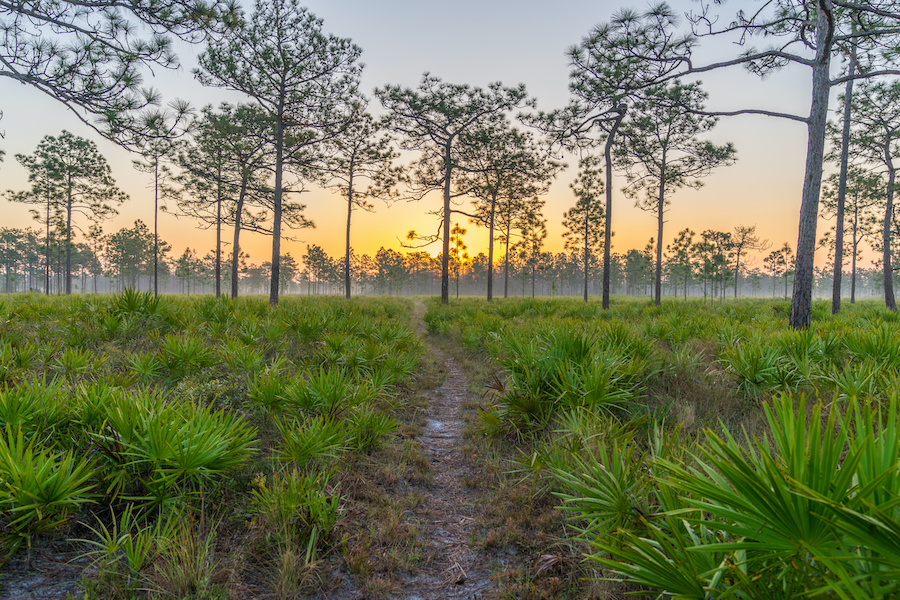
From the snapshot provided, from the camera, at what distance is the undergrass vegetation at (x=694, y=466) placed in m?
1.28

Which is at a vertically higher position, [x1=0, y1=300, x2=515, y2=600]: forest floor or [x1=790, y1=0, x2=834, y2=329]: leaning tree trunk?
[x1=790, y1=0, x2=834, y2=329]: leaning tree trunk

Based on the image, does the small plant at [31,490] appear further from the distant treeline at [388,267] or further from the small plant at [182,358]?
the distant treeline at [388,267]

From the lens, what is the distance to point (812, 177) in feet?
30.7

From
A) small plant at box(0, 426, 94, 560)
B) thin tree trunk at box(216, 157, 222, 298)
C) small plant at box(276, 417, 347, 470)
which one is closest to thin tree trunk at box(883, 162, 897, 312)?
small plant at box(276, 417, 347, 470)

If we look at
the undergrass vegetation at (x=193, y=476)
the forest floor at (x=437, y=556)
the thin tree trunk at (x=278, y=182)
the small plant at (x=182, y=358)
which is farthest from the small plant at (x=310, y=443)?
the thin tree trunk at (x=278, y=182)

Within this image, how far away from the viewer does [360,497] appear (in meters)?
3.59

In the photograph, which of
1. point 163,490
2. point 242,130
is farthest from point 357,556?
point 242,130

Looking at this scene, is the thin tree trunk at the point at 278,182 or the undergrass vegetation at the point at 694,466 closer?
the undergrass vegetation at the point at 694,466

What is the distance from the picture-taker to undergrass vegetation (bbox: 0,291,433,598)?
229 centimetres

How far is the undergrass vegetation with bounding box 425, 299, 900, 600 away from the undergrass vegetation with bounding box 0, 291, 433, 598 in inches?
49.5

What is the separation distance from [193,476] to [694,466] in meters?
4.05

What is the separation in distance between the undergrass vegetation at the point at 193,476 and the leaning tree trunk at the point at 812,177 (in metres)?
11.1

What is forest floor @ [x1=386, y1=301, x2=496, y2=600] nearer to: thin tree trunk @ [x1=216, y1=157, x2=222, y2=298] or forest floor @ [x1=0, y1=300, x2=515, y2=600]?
forest floor @ [x1=0, y1=300, x2=515, y2=600]

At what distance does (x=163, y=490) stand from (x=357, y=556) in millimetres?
1551
